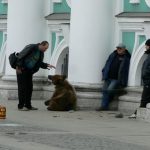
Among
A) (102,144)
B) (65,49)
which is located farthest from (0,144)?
(65,49)

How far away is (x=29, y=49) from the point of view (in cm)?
1877

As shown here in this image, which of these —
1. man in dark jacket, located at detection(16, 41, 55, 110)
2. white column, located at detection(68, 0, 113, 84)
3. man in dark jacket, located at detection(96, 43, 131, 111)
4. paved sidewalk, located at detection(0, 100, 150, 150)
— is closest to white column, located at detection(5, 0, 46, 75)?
white column, located at detection(68, 0, 113, 84)

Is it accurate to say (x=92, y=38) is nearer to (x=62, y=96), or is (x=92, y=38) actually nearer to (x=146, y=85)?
(x=62, y=96)

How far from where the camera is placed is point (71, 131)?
14539 millimetres

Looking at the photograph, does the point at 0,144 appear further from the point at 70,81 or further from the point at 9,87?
the point at 9,87

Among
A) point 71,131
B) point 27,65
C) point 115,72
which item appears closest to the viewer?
point 71,131

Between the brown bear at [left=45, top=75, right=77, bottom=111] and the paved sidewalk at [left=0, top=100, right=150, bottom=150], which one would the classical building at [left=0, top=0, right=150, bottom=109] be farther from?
the paved sidewalk at [left=0, top=100, right=150, bottom=150]

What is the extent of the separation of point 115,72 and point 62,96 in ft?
4.49

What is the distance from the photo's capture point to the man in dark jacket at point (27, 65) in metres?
18.8

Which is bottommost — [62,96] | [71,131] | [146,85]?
[71,131]

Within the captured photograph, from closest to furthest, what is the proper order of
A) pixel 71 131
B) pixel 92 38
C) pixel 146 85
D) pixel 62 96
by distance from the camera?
pixel 71 131, pixel 146 85, pixel 62 96, pixel 92 38

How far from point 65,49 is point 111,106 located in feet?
9.73

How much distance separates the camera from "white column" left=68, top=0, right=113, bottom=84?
19422 millimetres

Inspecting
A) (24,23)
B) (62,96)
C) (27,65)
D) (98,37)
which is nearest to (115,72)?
(98,37)
